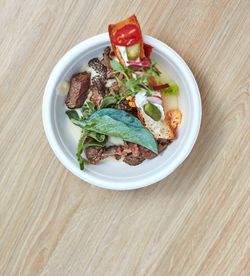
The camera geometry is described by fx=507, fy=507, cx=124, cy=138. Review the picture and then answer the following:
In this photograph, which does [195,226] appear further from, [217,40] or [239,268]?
[217,40]

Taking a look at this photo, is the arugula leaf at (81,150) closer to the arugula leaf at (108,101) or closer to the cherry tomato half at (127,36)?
the arugula leaf at (108,101)

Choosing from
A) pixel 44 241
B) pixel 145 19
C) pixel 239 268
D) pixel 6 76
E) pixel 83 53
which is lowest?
pixel 44 241

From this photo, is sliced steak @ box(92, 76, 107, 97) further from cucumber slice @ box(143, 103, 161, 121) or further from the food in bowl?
cucumber slice @ box(143, 103, 161, 121)

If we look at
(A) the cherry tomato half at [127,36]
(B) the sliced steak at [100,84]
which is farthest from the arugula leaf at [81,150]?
(A) the cherry tomato half at [127,36]

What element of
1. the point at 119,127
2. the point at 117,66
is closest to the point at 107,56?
the point at 117,66

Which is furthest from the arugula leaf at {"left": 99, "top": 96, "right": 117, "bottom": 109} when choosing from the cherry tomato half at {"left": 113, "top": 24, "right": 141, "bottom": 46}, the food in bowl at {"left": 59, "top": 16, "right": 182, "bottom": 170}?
the cherry tomato half at {"left": 113, "top": 24, "right": 141, "bottom": 46}

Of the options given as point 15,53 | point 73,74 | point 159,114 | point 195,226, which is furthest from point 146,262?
point 15,53
